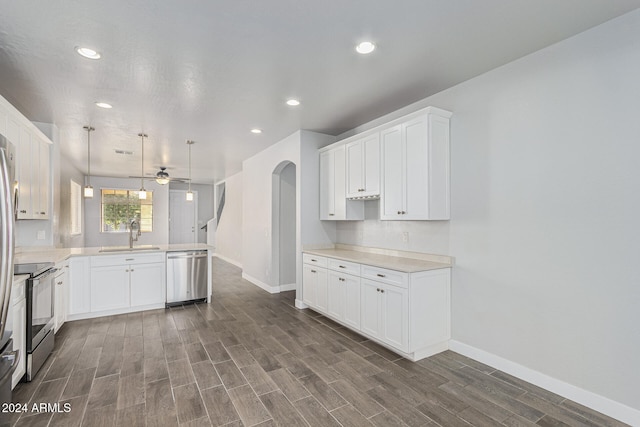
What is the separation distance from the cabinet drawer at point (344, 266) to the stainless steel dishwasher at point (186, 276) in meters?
2.31

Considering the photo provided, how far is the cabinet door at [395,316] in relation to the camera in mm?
2961

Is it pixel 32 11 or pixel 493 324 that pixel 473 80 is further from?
pixel 32 11

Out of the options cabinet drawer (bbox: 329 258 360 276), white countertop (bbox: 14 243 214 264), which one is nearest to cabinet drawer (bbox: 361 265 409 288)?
cabinet drawer (bbox: 329 258 360 276)

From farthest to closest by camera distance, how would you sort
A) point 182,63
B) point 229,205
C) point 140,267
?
point 229,205 < point 140,267 < point 182,63

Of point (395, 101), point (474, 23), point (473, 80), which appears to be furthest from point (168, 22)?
point (473, 80)

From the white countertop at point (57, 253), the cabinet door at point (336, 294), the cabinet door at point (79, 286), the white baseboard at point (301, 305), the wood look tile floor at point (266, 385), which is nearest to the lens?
the wood look tile floor at point (266, 385)

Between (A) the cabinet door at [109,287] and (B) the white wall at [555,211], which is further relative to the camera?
(A) the cabinet door at [109,287]

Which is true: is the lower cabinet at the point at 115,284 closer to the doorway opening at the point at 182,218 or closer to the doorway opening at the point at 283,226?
the doorway opening at the point at 283,226

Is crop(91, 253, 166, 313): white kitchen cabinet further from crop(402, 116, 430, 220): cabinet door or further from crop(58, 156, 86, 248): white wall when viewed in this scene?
crop(402, 116, 430, 220): cabinet door

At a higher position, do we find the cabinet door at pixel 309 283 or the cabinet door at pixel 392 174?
the cabinet door at pixel 392 174

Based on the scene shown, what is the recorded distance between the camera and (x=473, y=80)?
3.04m

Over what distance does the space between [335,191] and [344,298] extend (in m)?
1.53

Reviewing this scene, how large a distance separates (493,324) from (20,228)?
5.51m

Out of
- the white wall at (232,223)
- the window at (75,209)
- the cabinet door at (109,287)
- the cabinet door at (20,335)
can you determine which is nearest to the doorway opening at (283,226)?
the cabinet door at (109,287)
